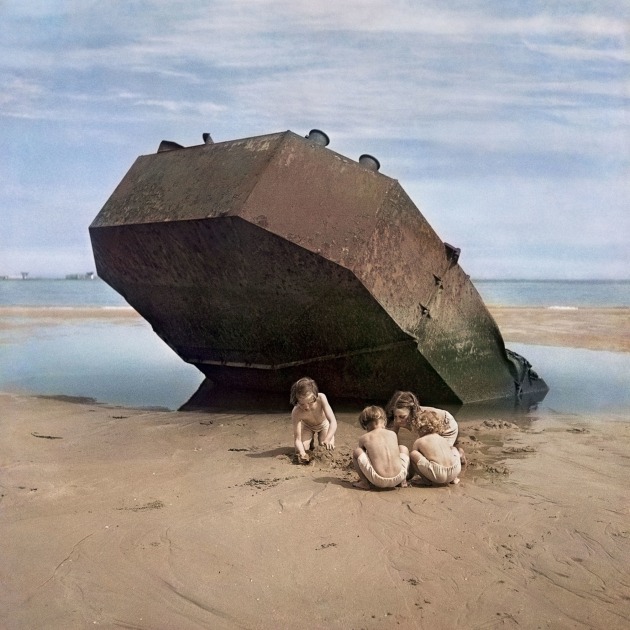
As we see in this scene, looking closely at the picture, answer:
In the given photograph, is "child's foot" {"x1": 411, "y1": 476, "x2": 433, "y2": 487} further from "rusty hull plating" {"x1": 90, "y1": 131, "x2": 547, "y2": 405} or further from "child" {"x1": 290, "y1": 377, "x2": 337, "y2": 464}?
"rusty hull plating" {"x1": 90, "y1": 131, "x2": 547, "y2": 405}

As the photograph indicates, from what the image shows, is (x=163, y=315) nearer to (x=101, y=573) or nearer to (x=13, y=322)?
(x=101, y=573)

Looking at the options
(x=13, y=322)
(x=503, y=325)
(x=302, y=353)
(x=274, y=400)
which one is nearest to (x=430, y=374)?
(x=302, y=353)

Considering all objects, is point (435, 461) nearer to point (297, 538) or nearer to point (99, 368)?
point (297, 538)

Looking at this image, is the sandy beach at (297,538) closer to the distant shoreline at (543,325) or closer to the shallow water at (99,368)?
the shallow water at (99,368)

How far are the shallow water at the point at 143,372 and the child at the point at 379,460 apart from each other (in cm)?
298

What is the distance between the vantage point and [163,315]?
6.16 m

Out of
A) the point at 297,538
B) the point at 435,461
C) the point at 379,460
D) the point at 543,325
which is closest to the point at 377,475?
the point at 379,460

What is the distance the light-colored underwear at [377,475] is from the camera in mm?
3588

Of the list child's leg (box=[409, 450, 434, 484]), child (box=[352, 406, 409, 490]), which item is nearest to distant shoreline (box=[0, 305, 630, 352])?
child's leg (box=[409, 450, 434, 484])

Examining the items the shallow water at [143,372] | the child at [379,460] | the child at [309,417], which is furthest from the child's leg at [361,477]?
the shallow water at [143,372]

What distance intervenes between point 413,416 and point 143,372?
5424 mm

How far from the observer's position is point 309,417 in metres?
4.48

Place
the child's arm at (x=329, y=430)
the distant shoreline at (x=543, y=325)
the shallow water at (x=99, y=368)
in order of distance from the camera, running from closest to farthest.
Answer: the child's arm at (x=329, y=430) < the shallow water at (x=99, y=368) < the distant shoreline at (x=543, y=325)

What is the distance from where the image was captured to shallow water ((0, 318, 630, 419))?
6.79 meters
